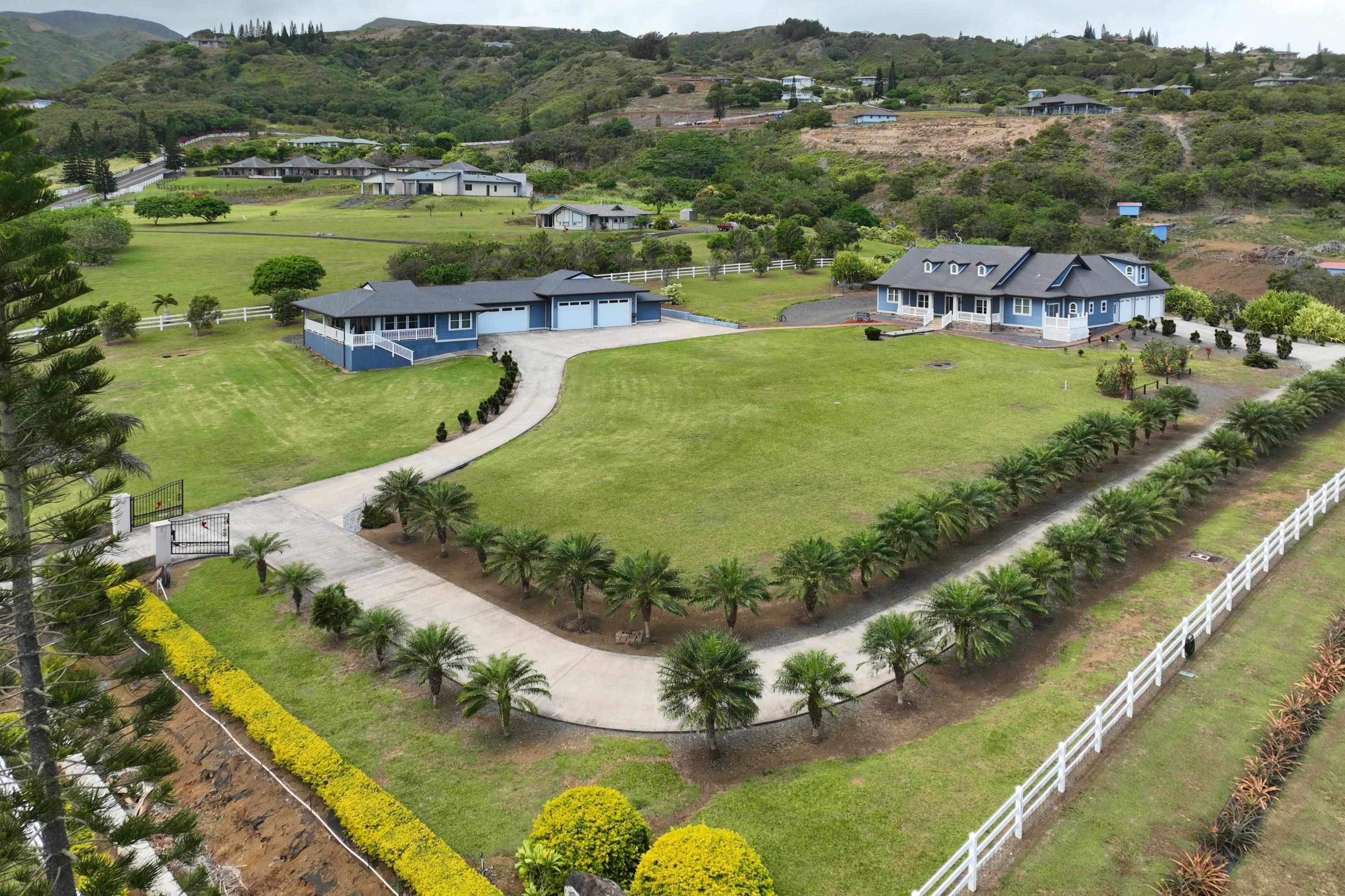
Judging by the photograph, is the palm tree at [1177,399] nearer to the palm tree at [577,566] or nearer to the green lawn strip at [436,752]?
the palm tree at [577,566]

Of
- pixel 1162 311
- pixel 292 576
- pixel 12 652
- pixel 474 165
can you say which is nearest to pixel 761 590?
pixel 292 576

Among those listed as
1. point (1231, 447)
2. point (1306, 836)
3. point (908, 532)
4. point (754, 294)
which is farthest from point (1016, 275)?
point (1306, 836)

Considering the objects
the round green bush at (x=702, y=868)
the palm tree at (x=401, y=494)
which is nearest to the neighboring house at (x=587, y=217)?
the palm tree at (x=401, y=494)

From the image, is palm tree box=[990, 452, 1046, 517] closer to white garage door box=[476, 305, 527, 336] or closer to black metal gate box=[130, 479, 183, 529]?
black metal gate box=[130, 479, 183, 529]

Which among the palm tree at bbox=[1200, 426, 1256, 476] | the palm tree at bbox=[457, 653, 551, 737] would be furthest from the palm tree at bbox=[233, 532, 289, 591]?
the palm tree at bbox=[1200, 426, 1256, 476]

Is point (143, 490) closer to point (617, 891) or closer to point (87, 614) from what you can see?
point (87, 614)
